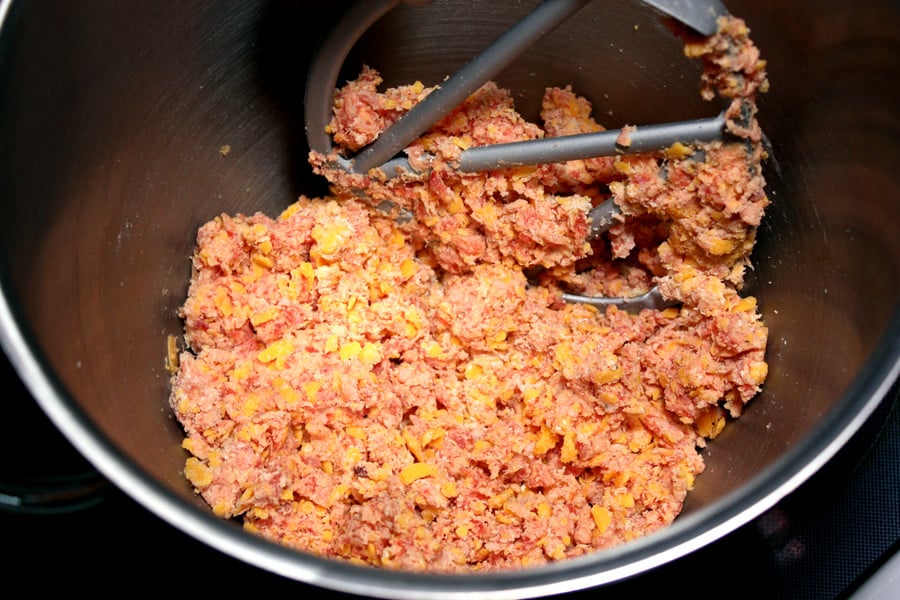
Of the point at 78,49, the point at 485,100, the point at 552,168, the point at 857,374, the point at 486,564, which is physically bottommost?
the point at 486,564

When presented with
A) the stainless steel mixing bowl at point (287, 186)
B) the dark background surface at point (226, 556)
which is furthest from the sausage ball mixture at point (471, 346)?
the dark background surface at point (226, 556)

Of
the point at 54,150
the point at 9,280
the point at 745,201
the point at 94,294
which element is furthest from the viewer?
the point at 745,201

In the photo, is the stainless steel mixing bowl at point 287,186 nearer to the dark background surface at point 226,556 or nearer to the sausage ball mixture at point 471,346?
the sausage ball mixture at point 471,346

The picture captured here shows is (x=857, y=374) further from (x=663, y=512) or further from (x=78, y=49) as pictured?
(x=78, y=49)

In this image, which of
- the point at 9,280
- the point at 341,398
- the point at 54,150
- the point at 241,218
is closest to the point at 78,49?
the point at 54,150

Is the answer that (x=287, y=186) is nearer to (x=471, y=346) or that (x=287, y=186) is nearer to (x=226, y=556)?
(x=471, y=346)

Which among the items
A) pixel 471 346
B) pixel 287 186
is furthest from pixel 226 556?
pixel 287 186

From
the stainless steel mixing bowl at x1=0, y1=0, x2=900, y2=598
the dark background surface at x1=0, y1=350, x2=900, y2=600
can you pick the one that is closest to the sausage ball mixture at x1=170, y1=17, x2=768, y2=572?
the stainless steel mixing bowl at x1=0, y1=0, x2=900, y2=598
